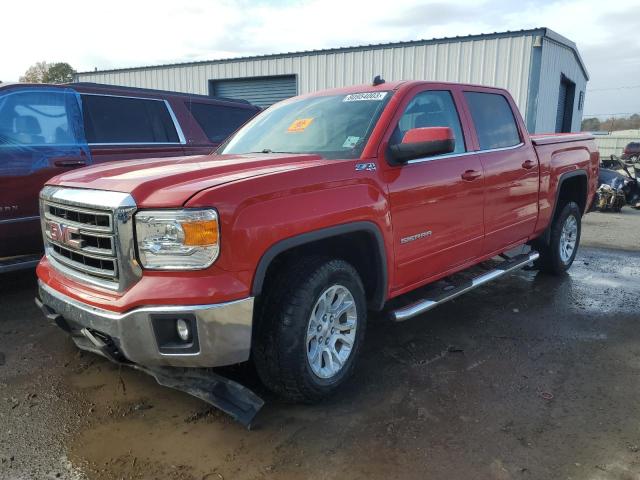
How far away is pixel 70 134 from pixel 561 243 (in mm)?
5499

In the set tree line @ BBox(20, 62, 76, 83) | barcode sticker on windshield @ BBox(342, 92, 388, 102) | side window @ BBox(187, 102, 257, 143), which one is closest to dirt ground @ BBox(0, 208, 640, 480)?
barcode sticker on windshield @ BBox(342, 92, 388, 102)

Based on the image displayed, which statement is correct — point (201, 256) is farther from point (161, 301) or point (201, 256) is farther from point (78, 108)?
point (78, 108)

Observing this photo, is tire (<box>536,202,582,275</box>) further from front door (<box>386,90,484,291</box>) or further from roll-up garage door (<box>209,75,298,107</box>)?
roll-up garage door (<box>209,75,298,107</box>)

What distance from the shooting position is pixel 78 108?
5359 millimetres

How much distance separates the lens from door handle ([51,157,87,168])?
4.99m

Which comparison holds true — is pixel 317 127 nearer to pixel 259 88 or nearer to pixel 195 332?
pixel 195 332

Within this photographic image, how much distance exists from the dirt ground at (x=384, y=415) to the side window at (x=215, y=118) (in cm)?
308

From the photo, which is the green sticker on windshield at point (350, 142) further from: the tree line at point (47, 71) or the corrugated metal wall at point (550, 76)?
the tree line at point (47, 71)

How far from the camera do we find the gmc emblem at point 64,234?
2.86 metres

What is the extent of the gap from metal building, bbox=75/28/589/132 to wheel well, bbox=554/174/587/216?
315 inches

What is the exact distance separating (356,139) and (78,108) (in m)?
3.44

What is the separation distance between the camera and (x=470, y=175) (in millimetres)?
4020

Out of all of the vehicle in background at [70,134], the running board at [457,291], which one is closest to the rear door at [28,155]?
the vehicle in background at [70,134]

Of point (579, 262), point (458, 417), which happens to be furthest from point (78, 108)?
point (579, 262)
